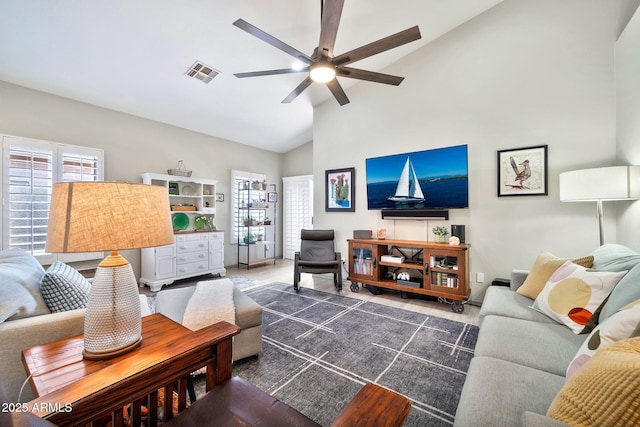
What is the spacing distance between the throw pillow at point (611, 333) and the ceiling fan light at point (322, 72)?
2341 millimetres

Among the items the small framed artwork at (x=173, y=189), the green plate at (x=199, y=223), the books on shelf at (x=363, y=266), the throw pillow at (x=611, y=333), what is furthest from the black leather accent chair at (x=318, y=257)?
the throw pillow at (x=611, y=333)

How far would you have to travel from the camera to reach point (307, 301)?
11.0 ft

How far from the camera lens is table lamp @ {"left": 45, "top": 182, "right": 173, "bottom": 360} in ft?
2.91

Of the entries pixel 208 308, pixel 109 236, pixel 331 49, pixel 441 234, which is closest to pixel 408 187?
pixel 441 234

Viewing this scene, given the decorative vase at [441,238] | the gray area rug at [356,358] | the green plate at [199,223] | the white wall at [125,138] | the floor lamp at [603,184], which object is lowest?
the gray area rug at [356,358]

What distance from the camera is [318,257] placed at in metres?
4.06

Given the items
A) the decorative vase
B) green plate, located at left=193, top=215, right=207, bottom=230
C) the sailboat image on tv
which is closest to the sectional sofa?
the decorative vase

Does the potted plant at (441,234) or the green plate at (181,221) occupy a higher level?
the green plate at (181,221)

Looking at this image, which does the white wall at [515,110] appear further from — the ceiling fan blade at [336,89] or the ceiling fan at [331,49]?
the ceiling fan at [331,49]

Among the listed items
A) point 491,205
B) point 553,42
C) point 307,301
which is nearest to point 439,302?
point 491,205

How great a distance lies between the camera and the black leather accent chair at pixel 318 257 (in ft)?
12.4

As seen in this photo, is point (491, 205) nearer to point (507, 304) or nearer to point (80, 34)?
point (507, 304)

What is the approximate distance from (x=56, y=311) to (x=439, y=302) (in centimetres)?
364

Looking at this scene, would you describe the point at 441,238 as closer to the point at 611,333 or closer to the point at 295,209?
the point at 611,333
